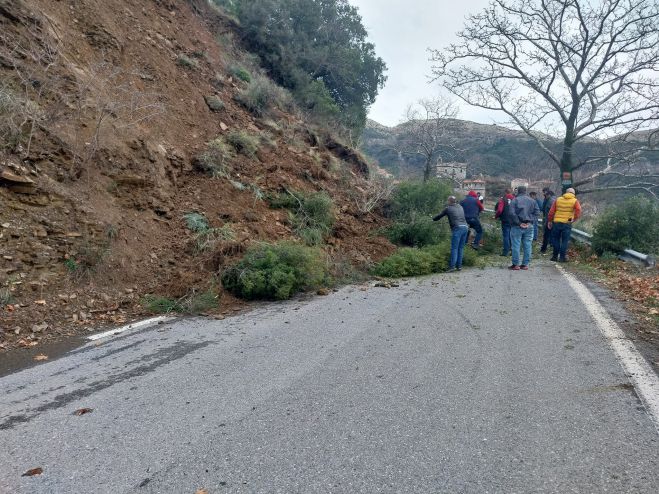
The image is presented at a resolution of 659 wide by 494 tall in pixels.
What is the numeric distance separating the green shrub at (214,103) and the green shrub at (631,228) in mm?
10108

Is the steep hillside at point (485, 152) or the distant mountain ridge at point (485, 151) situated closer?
the steep hillside at point (485, 152)

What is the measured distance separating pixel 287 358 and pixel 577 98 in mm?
15181

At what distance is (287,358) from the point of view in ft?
15.1

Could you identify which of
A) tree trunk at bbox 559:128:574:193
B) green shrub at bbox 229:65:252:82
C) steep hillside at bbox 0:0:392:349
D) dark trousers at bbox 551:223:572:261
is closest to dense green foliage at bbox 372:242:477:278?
steep hillside at bbox 0:0:392:349

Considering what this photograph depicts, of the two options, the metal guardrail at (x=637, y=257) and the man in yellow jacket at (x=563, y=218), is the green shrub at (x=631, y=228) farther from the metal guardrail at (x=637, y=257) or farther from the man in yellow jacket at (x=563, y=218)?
the man in yellow jacket at (x=563, y=218)

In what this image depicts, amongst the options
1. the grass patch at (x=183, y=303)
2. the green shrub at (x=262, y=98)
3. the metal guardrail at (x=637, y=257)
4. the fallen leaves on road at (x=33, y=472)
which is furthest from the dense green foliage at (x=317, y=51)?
the fallen leaves on road at (x=33, y=472)

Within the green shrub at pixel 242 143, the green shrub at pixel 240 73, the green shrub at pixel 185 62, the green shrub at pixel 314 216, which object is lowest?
the green shrub at pixel 314 216

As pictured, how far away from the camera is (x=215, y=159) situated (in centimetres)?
1073

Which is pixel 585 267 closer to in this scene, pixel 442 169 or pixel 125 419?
pixel 125 419

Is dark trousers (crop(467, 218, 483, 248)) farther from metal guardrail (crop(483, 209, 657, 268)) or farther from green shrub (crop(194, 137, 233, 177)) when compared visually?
green shrub (crop(194, 137, 233, 177))

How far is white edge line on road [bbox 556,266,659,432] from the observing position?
11.1 feet

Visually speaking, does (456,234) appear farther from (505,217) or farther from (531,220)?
(505,217)

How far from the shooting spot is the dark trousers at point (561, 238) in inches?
431

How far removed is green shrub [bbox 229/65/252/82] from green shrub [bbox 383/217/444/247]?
25.3ft
